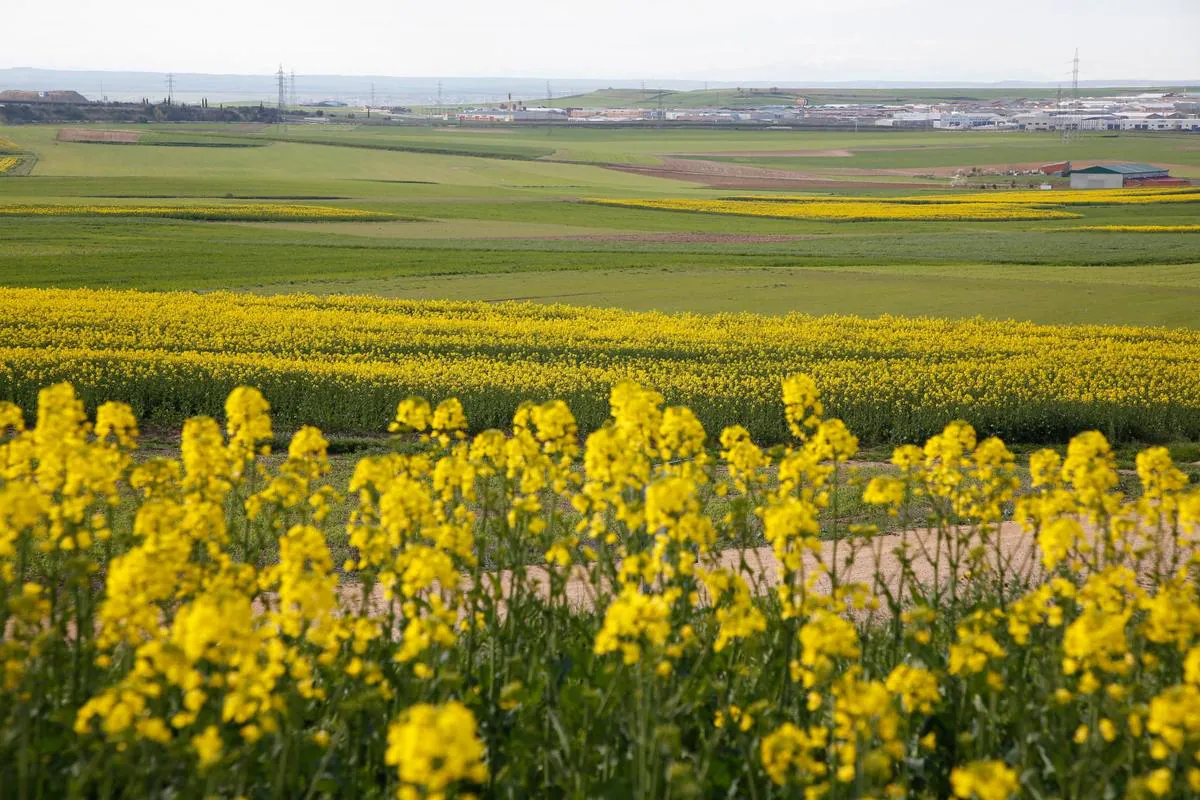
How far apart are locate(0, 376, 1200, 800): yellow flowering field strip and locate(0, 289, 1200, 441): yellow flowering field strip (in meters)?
Result: 12.1

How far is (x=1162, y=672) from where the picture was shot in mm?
6371

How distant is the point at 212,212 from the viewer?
61.9m

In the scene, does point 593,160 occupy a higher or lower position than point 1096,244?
higher

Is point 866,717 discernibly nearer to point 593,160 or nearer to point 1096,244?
point 1096,244

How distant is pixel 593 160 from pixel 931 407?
104 metres

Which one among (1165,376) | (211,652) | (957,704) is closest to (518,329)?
(1165,376)

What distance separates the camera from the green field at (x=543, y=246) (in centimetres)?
3719

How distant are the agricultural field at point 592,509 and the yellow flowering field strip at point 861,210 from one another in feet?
27.7

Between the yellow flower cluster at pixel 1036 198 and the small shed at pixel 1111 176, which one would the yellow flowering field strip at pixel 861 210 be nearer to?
the yellow flower cluster at pixel 1036 198

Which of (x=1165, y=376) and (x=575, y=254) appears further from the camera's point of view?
(x=575, y=254)

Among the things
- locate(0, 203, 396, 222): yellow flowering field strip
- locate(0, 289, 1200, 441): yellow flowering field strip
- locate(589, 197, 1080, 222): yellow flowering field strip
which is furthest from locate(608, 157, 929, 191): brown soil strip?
locate(0, 289, 1200, 441): yellow flowering field strip

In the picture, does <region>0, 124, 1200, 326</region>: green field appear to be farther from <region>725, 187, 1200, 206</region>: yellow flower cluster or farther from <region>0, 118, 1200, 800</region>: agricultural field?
<region>725, 187, 1200, 206</region>: yellow flower cluster

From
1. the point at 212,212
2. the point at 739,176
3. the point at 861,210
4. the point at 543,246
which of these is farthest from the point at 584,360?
the point at 739,176

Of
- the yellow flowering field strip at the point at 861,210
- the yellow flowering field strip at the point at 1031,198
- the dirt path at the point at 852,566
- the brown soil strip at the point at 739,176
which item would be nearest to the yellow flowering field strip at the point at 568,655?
the dirt path at the point at 852,566
